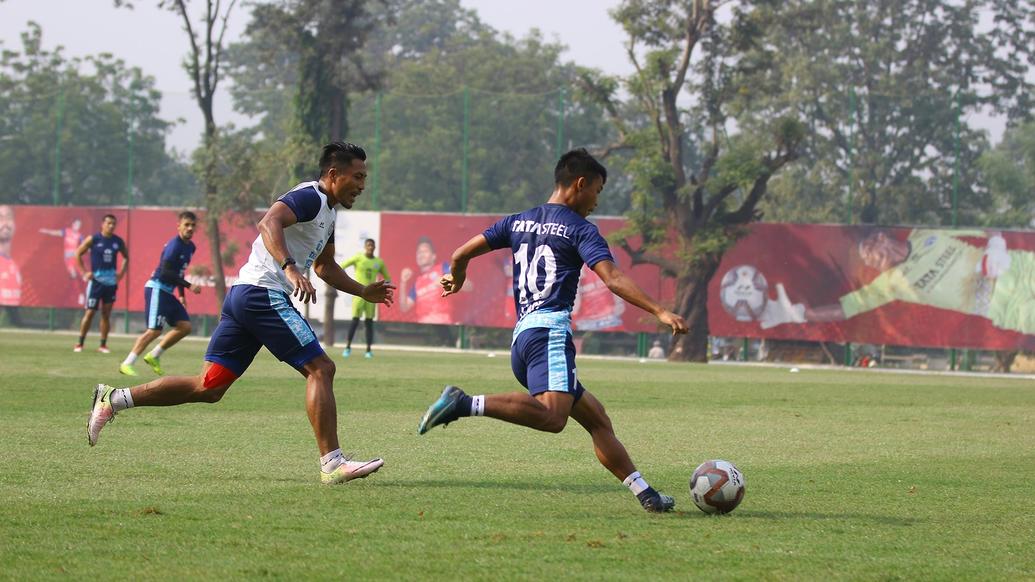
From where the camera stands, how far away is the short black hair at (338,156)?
8.55 metres

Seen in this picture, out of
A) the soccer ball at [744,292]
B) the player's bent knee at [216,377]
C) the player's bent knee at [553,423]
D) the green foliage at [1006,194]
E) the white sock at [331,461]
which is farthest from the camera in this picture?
the green foliage at [1006,194]

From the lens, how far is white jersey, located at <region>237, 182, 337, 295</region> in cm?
838

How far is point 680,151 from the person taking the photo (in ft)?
113

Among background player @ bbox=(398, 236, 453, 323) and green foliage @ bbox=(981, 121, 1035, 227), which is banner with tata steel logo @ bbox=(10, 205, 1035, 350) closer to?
background player @ bbox=(398, 236, 453, 323)

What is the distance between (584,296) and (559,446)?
2575 cm

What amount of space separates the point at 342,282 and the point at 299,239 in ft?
2.08

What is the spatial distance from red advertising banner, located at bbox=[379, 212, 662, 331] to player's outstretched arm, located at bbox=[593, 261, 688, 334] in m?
29.3

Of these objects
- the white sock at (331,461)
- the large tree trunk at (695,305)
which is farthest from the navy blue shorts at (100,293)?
the large tree trunk at (695,305)

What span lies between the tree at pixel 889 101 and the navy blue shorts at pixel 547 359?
29.2 metres

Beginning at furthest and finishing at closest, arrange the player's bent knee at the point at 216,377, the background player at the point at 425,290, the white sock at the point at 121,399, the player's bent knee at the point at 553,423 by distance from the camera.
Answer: the background player at the point at 425,290, the white sock at the point at 121,399, the player's bent knee at the point at 216,377, the player's bent knee at the point at 553,423

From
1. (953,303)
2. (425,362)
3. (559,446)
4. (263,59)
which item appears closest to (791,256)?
(953,303)

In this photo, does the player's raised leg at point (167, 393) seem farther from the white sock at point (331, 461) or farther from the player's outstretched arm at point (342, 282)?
the player's outstretched arm at point (342, 282)

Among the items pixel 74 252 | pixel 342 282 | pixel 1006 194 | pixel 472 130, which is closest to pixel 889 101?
pixel 1006 194

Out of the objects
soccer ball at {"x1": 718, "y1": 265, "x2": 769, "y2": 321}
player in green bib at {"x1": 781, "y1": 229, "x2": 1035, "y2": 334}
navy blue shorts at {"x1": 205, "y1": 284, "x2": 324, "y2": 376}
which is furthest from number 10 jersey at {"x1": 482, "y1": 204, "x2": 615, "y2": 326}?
soccer ball at {"x1": 718, "y1": 265, "x2": 769, "y2": 321}
